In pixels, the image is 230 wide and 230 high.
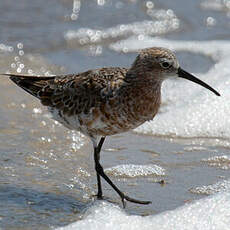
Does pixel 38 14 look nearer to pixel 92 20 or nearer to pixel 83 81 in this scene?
pixel 92 20

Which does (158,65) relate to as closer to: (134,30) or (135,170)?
(135,170)

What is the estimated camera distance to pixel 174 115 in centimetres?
790

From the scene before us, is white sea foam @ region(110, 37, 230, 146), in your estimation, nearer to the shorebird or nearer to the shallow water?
the shallow water

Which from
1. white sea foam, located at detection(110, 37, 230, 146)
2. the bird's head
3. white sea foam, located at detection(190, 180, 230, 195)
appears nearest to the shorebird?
the bird's head

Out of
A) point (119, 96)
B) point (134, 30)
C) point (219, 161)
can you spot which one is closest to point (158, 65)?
point (119, 96)

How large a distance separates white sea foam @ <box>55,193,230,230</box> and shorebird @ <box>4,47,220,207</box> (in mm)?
305

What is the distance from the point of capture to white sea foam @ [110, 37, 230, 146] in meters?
7.54

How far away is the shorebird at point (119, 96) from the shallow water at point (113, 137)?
439 mm

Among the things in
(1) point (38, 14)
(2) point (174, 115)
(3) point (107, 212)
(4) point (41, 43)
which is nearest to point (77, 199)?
(3) point (107, 212)

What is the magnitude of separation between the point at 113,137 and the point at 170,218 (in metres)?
A: 2.08

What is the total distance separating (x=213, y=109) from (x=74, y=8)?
3.91m

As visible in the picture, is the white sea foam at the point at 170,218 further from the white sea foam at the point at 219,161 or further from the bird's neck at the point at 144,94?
the white sea foam at the point at 219,161

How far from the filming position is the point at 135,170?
6.44 meters

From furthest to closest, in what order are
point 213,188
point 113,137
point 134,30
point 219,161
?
point 134,30 < point 113,137 < point 219,161 < point 213,188
